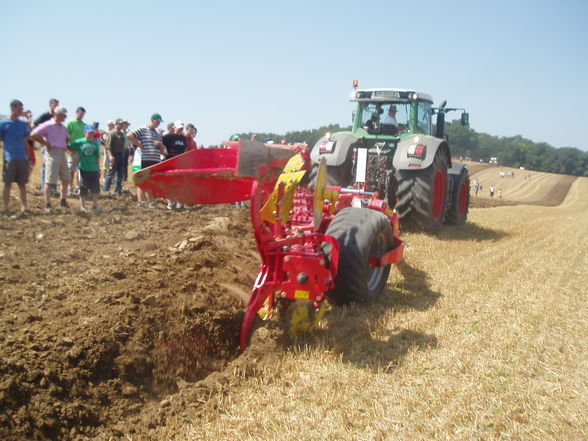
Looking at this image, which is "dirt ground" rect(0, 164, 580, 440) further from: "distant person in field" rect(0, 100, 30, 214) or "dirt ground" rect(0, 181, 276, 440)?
"distant person in field" rect(0, 100, 30, 214)

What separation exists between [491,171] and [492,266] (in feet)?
159

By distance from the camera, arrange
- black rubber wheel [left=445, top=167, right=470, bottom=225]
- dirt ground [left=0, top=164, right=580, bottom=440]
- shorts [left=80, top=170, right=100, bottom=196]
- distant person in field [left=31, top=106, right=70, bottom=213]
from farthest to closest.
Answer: black rubber wheel [left=445, top=167, right=470, bottom=225]
shorts [left=80, top=170, right=100, bottom=196]
distant person in field [left=31, top=106, right=70, bottom=213]
dirt ground [left=0, top=164, right=580, bottom=440]

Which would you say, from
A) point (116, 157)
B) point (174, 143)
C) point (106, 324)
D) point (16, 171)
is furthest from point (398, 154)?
point (106, 324)

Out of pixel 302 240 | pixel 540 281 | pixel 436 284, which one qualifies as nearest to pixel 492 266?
pixel 540 281

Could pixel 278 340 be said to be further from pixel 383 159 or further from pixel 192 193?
pixel 383 159

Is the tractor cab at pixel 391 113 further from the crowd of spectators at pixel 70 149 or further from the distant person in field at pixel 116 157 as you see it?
the distant person in field at pixel 116 157

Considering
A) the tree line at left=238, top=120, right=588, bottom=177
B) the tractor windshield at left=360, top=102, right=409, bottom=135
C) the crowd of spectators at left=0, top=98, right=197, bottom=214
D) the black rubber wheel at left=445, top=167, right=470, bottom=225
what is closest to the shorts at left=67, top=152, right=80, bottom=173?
the crowd of spectators at left=0, top=98, right=197, bottom=214

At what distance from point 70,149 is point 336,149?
428 centimetres

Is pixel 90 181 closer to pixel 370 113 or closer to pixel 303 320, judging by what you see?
pixel 370 113

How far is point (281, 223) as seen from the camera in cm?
378

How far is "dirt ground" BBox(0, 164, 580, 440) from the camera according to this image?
279cm

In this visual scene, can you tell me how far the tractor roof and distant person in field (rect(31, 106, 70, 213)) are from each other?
185 inches

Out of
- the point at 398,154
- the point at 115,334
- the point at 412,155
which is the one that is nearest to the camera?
the point at 115,334

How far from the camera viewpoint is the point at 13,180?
22.7ft
